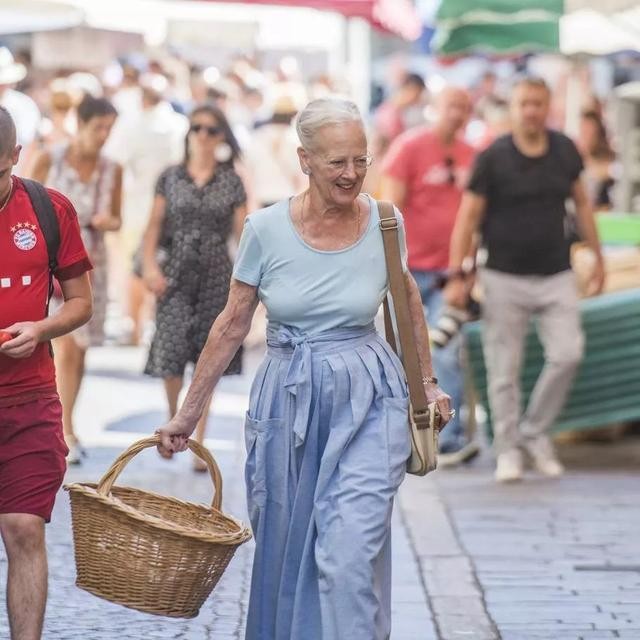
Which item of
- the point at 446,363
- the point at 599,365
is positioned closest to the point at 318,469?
the point at 446,363

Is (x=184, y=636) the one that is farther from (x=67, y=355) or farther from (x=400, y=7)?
(x=400, y=7)

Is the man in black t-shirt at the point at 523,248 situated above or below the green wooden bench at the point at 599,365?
above

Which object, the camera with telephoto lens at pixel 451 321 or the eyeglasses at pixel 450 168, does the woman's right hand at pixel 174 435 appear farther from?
the eyeglasses at pixel 450 168

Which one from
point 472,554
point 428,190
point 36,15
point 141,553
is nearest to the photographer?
point 141,553

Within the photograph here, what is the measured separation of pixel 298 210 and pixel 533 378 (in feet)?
17.3

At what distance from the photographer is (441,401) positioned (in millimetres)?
5648

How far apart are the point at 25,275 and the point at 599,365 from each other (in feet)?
18.3

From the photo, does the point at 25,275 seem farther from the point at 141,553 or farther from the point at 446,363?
the point at 446,363

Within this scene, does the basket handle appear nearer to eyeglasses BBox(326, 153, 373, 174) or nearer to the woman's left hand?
the woman's left hand

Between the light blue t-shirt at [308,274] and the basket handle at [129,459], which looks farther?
the light blue t-shirt at [308,274]

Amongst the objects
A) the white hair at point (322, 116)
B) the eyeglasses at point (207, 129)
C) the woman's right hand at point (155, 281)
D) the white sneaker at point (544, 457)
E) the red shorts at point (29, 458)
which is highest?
the white hair at point (322, 116)

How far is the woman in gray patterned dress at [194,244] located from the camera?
1017 centimetres

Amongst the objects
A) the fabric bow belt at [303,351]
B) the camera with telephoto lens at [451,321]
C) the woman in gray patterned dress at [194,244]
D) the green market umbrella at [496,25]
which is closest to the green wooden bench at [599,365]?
the camera with telephoto lens at [451,321]

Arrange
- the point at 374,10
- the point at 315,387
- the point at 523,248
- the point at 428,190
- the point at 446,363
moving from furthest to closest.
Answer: the point at 374,10
the point at 428,190
the point at 446,363
the point at 523,248
the point at 315,387
